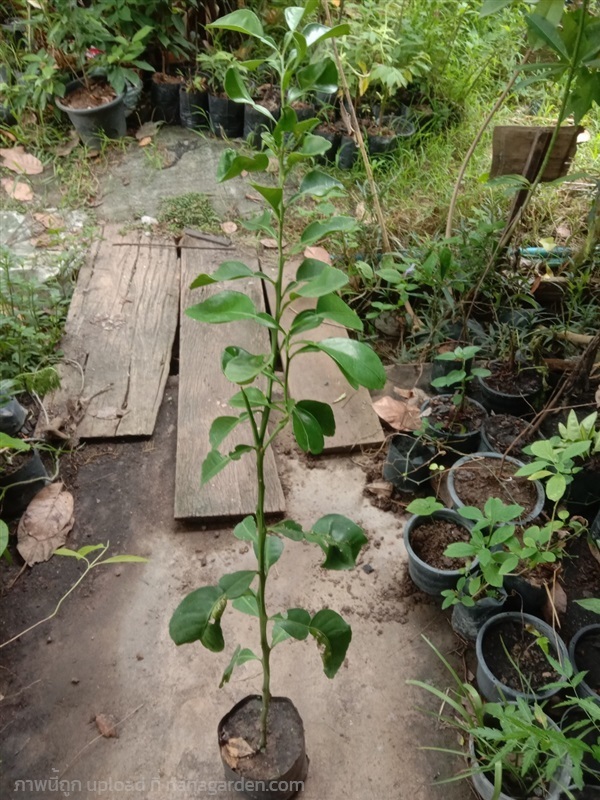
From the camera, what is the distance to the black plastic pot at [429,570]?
1.80 metres

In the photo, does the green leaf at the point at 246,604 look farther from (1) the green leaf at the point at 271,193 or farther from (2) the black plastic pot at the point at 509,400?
(2) the black plastic pot at the point at 509,400

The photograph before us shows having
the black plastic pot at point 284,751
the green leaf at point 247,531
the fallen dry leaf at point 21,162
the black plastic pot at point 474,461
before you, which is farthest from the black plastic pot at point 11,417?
the fallen dry leaf at point 21,162

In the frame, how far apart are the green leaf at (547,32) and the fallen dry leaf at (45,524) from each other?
2.04 metres

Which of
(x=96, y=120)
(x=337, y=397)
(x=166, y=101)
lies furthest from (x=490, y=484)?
(x=166, y=101)

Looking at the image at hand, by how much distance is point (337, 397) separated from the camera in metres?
2.50

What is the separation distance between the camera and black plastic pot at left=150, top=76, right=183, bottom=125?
4.09m

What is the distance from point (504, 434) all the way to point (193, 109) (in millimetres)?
3126

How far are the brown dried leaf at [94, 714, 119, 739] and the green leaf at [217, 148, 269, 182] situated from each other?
1431mm

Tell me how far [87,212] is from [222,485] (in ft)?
6.71

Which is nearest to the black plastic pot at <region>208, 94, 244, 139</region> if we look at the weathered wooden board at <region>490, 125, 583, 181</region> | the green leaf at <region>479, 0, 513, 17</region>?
the weathered wooden board at <region>490, 125, 583, 181</region>

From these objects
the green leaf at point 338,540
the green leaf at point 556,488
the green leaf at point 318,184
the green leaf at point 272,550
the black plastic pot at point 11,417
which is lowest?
the black plastic pot at point 11,417

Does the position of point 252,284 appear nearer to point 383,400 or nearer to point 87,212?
point 383,400

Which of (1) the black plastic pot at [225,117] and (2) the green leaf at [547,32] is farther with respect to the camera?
(1) the black plastic pot at [225,117]

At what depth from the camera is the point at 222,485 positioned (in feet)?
7.04
